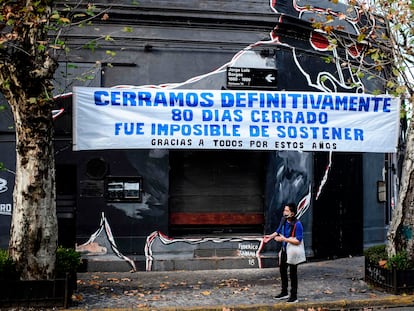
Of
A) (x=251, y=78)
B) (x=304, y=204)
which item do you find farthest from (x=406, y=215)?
(x=251, y=78)

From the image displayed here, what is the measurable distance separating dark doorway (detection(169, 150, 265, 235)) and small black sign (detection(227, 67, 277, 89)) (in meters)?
1.59

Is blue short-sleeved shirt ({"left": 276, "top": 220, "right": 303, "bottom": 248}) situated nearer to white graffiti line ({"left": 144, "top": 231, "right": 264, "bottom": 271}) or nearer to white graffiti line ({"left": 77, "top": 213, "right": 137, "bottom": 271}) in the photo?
white graffiti line ({"left": 144, "top": 231, "right": 264, "bottom": 271})

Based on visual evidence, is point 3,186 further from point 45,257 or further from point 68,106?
point 45,257

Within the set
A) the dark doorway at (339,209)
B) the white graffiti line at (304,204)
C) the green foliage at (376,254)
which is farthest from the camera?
the dark doorway at (339,209)

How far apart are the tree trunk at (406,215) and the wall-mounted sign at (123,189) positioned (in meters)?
5.39

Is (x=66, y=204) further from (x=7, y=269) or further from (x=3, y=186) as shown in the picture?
(x=7, y=269)

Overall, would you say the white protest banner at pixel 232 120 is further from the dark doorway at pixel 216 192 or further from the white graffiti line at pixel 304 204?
the white graffiti line at pixel 304 204

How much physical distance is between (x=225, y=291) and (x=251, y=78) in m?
5.10

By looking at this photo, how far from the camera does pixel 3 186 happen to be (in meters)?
11.7

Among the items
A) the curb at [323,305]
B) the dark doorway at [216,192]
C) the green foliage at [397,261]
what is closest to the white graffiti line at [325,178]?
the dark doorway at [216,192]

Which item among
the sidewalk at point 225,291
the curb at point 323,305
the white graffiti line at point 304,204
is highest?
the white graffiti line at point 304,204

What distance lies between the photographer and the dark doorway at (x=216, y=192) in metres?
12.3

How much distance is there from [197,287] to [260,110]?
3.74 m

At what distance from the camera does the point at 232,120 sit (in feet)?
35.6
